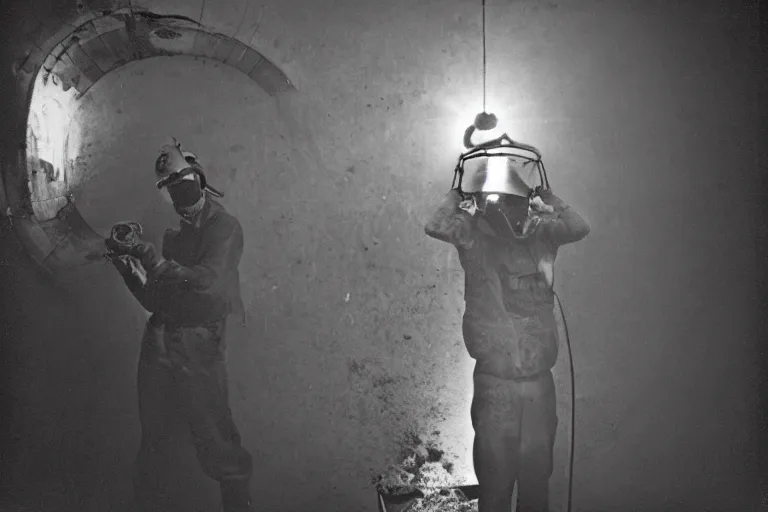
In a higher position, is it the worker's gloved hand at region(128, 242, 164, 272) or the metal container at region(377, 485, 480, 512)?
the worker's gloved hand at region(128, 242, 164, 272)

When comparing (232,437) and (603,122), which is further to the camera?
(603,122)

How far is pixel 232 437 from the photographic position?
2.94m

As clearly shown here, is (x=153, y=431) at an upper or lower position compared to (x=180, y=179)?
lower

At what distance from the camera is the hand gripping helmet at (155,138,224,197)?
2.88 m

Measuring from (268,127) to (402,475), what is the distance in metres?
2.13

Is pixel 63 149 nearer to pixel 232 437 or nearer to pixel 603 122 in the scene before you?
pixel 232 437

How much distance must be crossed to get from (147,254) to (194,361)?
0.65m

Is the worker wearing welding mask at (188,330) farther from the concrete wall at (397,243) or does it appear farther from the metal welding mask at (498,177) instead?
the metal welding mask at (498,177)

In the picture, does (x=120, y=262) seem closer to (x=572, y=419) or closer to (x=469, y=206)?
(x=469, y=206)

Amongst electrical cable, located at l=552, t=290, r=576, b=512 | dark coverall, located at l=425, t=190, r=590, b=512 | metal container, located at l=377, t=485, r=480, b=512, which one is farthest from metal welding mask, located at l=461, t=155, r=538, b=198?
metal container, located at l=377, t=485, r=480, b=512

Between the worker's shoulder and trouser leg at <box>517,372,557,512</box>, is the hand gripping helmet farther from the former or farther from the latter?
trouser leg at <box>517,372,557,512</box>

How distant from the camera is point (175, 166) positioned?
2.88 meters

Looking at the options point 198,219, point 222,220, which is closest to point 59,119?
point 198,219

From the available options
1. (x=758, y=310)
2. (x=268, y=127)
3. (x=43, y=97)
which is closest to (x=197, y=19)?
(x=268, y=127)
